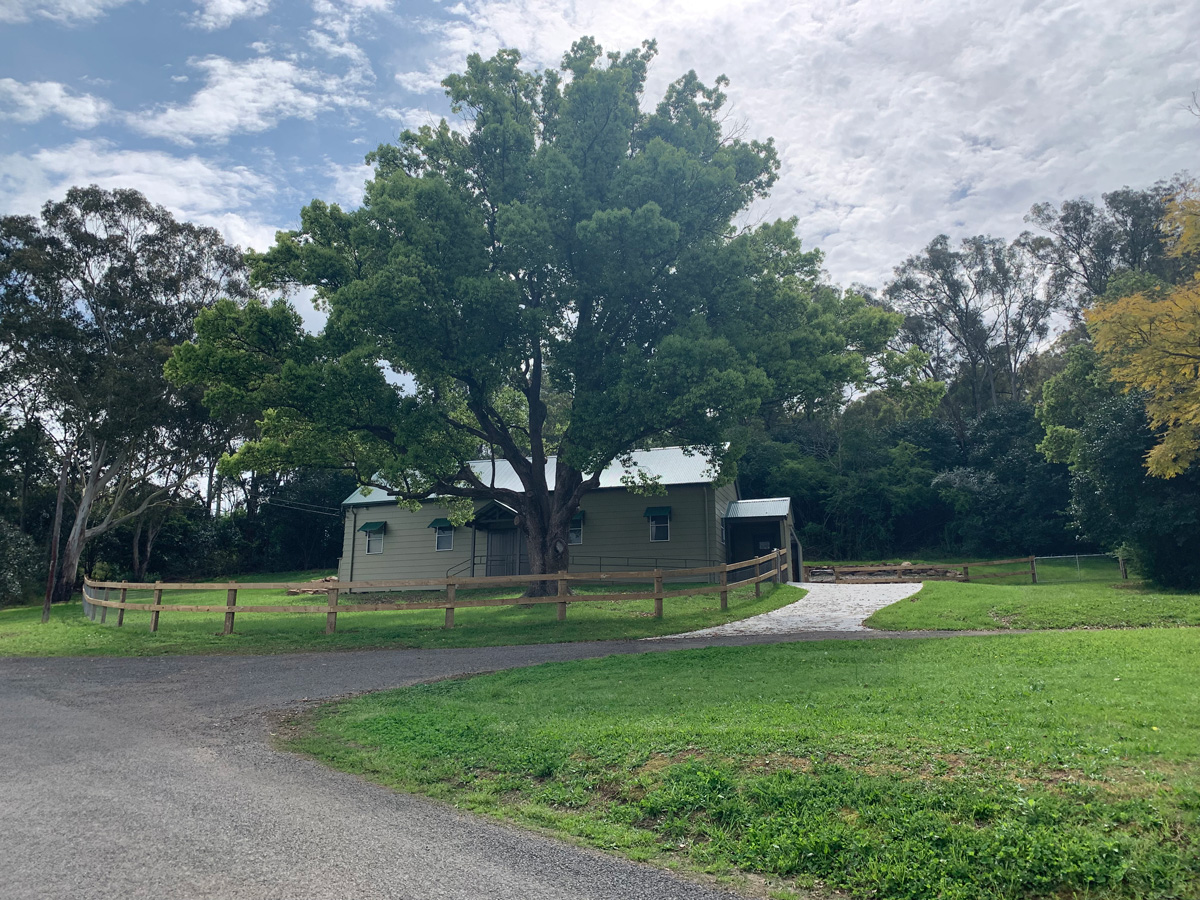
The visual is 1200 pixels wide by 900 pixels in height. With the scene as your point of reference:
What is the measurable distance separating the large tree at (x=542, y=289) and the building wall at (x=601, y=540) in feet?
23.6

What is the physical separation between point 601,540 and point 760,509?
→ 6486mm

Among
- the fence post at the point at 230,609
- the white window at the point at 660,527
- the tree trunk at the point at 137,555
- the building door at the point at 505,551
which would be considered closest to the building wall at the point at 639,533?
the white window at the point at 660,527

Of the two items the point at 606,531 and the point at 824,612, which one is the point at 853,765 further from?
the point at 606,531

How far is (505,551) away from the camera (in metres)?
30.5

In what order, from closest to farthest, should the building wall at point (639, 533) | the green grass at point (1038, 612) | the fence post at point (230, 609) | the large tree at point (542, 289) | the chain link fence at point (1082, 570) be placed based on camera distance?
the green grass at point (1038, 612)
the fence post at point (230, 609)
the large tree at point (542, 289)
the chain link fence at point (1082, 570)
the building wall at point (639, 533)

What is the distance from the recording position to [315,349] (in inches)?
757

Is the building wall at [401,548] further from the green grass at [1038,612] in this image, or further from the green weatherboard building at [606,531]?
the green grass at [1038,612]

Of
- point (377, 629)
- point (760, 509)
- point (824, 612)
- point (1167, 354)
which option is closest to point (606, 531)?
point (760, 509)

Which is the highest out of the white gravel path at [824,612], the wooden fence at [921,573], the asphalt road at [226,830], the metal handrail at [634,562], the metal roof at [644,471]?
the metal roof at [644,471]

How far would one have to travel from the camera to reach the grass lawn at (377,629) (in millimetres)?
14500

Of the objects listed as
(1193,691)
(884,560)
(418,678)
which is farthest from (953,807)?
(884,560)

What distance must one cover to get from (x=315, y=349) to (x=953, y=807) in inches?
704

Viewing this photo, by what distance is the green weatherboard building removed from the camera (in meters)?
28.3

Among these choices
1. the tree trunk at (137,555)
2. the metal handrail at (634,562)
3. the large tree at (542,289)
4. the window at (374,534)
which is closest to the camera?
the large tree at (542,289)
